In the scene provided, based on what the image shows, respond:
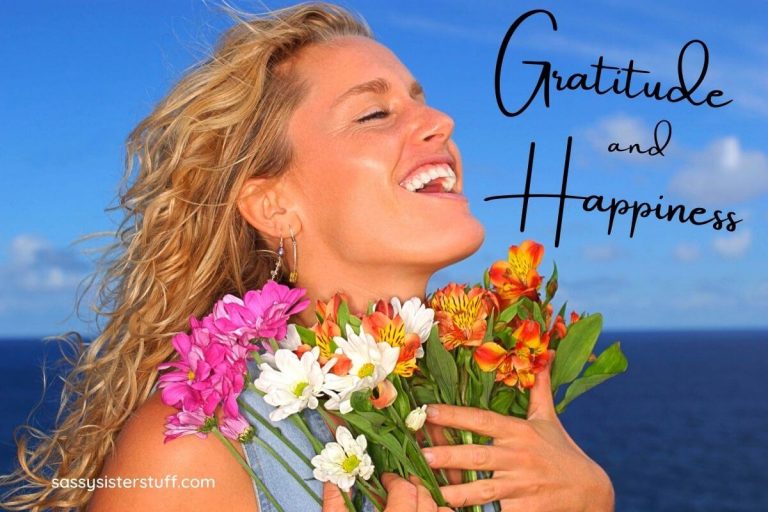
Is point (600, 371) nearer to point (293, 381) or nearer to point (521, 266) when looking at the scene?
point (521, 266)

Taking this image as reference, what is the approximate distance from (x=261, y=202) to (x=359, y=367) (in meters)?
1.05

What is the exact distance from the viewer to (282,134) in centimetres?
271

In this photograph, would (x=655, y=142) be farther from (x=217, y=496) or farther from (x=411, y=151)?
(x=217, y=496)

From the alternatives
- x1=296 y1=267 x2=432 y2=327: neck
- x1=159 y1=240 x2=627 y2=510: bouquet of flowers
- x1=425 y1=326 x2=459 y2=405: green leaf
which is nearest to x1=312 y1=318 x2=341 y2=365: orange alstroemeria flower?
x1=159 y1=240 x2=627 y2=510: bouquet of flowers

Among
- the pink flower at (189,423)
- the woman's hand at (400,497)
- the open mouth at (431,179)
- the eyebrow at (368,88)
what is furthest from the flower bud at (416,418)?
the eyebrow at (368,88)

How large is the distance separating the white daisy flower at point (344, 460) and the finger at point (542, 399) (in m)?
0.48

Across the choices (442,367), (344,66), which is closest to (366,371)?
(442,367)

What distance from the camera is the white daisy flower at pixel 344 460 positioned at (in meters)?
1.85

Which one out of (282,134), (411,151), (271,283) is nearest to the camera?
(271,283)

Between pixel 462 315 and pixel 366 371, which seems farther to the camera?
pixel 462 315

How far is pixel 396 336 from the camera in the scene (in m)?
1.87

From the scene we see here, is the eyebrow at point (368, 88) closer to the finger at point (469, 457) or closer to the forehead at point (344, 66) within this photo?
the forehead at point (344, 66)

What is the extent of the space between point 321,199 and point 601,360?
888 mm

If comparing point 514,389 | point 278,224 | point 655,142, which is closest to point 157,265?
point 278,224
